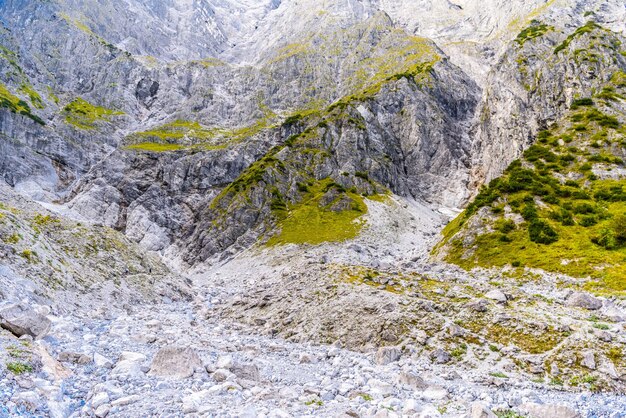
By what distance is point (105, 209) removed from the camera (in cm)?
12738

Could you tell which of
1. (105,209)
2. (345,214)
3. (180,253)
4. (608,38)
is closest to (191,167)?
(105,209)

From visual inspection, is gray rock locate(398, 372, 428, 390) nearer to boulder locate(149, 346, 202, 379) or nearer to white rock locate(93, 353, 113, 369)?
boulder locate(149, 346, 202, 379)

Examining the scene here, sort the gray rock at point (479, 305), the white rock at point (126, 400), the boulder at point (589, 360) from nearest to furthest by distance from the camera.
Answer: the white rock at point (126, 400) < the boulder at point (589, 360) < the gray rock at point (479, 305)

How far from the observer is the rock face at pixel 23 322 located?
15.9 m

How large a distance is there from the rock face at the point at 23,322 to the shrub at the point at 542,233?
156 feet

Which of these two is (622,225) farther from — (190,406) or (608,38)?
(608,38)

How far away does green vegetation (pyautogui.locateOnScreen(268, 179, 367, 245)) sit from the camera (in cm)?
9506

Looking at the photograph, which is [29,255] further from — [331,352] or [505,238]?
[505,238]

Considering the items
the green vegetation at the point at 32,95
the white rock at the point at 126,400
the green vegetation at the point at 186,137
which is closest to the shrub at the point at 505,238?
the white rock at the point at 126,400

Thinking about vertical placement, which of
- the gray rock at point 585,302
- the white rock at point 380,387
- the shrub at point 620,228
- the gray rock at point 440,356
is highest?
the white rock at point 380,387

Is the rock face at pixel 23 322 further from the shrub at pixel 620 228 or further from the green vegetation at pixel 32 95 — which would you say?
the green vegetation at pixel 32 95

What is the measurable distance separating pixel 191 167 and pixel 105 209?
30.8m

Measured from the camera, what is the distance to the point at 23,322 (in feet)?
53.8

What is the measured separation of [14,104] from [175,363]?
198 meters
